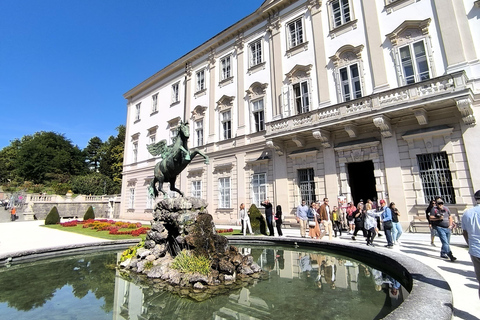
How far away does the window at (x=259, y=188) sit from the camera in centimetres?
1838

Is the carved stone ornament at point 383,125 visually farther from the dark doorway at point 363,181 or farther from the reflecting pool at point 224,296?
the reflecting pool at point 224,296

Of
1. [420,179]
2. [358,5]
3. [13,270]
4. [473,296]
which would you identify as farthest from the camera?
[358,5]

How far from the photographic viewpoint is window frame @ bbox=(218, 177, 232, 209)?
2045 centimetres

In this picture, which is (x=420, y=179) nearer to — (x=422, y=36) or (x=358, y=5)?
(x=422, y=36)

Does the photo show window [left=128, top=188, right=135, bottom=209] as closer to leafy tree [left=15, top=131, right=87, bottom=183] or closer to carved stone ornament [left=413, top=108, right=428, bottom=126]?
carved stone ornament [left=413, top=108, right=428, bottom=126]

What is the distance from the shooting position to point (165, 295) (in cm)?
517

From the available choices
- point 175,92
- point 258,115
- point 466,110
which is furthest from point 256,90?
point 466,110

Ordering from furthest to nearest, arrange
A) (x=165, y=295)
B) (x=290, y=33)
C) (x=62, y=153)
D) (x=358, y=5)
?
(x=62, y=153) < (x=290, y=33) < (x=358, y=5) < (x=165, y=295)

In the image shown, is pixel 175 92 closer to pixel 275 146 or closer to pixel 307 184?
pixel 275 146

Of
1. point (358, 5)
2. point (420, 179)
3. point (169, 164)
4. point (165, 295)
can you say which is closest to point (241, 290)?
point (165, 295)

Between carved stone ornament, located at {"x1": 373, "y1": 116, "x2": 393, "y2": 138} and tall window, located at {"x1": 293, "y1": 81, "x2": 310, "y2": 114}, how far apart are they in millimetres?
4933

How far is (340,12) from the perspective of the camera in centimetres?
1648

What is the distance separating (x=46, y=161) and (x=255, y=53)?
5444 cm

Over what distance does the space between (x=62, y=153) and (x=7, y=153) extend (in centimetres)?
1836
